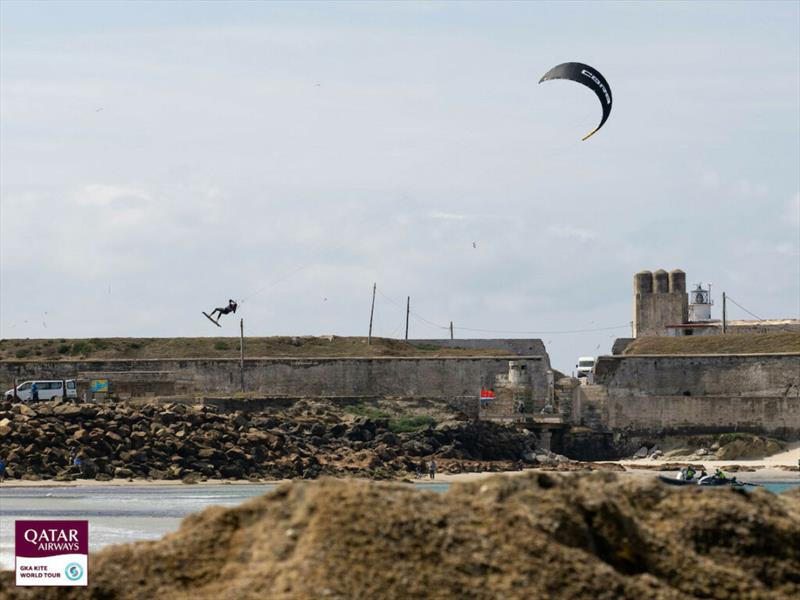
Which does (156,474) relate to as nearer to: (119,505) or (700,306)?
(119,505)

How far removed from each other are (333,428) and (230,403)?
16.0 ft

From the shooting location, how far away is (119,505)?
94.0 ft

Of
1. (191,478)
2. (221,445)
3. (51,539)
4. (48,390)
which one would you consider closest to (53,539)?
(51,539)

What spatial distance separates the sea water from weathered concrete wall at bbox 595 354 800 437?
37.5ft

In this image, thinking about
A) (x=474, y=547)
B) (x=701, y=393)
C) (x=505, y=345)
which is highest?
(x=505, y=345)

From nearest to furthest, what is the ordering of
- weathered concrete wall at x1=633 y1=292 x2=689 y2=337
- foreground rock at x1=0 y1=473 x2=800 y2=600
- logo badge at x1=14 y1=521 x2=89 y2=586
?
foreground rock at x1=0 y1=473 x2=800 y2=600 < logo badge at x1=14 y1=521 x2=89 y2=586 < weathered concrete wall at x1=633 y1=292 x2=689 y2=337

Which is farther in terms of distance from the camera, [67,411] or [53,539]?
[67,411]

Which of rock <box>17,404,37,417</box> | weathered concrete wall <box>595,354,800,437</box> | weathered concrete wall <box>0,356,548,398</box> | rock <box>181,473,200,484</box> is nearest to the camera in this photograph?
rock <box>181,473,200,484</box>

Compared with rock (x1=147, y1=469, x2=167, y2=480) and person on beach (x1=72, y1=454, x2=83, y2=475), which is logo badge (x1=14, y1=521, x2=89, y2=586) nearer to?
rock (x1=147, y1=469, x2=167, y2=480)

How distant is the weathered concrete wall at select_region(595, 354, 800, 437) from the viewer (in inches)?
1916

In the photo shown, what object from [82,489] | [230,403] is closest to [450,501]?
[82,489]

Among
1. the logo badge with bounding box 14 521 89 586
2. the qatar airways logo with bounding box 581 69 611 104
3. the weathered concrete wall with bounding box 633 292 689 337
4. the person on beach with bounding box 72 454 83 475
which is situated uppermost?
the qatar airways logo with bounding box 581 69 611 104

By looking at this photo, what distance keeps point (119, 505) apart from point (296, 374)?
24557 mm

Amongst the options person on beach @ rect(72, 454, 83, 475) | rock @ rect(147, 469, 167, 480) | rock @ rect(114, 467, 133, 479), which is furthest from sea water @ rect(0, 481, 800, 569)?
person on beach @ rect(72, 454, 83, 475)
